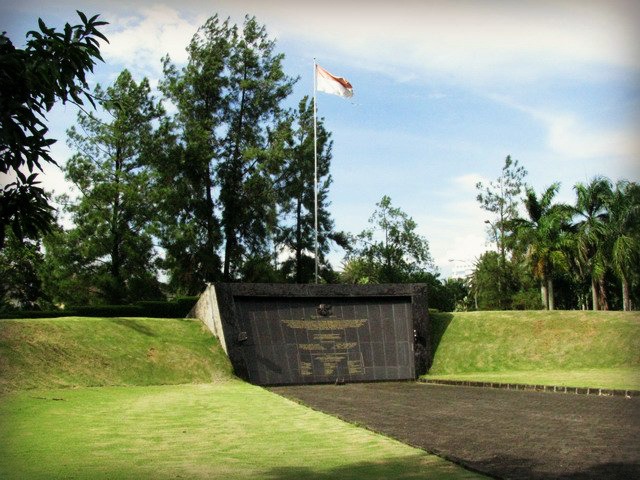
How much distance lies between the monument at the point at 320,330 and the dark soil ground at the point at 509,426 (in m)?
3.34

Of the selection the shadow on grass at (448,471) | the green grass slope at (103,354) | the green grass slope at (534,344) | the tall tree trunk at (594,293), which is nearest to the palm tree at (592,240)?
the tall tree trunk at (594,293)

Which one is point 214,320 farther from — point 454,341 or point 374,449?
point 374,449

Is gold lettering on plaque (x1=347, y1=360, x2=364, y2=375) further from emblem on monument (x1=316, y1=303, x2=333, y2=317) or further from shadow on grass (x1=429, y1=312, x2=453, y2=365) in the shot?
shadow on grass (x1=429, y1=312, x2=453, y2=365)

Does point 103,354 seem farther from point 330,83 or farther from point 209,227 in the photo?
point 209,227

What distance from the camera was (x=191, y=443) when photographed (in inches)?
361

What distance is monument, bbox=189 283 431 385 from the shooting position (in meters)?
21.1

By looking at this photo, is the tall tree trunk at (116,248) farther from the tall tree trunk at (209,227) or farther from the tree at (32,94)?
the tree at (32,94)

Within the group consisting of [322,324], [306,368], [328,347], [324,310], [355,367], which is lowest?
[355,367]

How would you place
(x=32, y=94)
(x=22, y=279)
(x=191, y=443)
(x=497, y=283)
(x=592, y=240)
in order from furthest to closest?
(x=497, y=283), (x=22, y=279), (x=592, y=240), (x=191, y=443), (x=32, y=94)

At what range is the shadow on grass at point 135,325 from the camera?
21.4 meters

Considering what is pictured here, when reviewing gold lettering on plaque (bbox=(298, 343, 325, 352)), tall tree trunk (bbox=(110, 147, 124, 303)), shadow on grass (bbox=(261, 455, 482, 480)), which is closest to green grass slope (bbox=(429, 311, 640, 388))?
gold lettering on plaque (bbox=(298, 343, 325, 352))

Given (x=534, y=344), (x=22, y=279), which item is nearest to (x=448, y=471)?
(x=534, y=344)

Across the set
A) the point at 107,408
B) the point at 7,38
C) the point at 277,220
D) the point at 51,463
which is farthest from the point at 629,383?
the point at 277,220

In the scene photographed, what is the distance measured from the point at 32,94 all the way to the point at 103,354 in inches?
657
